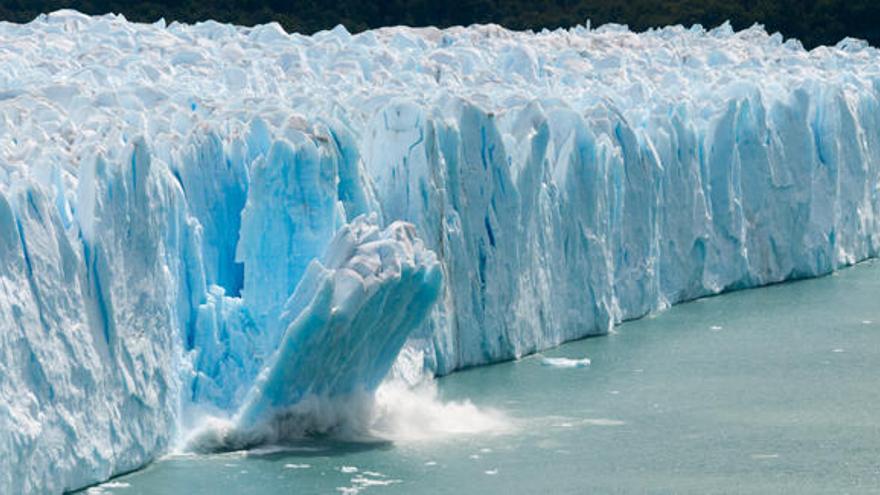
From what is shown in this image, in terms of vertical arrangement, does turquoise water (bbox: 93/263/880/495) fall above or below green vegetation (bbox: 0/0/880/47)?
below

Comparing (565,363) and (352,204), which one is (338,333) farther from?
(565,363)

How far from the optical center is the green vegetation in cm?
3572

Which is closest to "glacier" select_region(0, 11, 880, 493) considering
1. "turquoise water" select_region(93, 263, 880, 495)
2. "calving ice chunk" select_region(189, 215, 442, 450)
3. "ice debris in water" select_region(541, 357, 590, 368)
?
"calving ice chunk" select_region(189, 215, 442, 450)

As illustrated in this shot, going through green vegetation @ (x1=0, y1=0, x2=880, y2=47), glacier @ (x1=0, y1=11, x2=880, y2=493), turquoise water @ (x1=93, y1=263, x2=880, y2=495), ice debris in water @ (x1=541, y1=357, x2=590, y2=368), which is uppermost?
green vegetation @ (x1=0, y1=0, x2=880, y2=47)

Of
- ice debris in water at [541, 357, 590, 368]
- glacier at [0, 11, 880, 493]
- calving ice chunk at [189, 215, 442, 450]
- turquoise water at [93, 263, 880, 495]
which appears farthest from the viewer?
ice debris in water at [541, 357, 590, 368]

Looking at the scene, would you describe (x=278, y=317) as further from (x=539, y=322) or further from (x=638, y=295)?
(x=638, y=295)

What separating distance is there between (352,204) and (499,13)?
24770 millimetres

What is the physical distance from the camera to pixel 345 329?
39.2ft

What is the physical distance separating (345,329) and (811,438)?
9.67 ft

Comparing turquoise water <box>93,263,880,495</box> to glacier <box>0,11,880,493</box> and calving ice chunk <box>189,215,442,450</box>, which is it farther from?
glacier <box>0,11,880,493</box>

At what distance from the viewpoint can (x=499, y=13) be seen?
125 ft

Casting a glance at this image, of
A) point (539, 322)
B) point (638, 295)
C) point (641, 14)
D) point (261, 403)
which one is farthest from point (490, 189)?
point (641, 14)

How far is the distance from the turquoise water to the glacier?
37 cm

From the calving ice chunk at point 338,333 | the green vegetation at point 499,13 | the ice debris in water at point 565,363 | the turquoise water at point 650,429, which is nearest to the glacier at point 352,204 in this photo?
the calving ice chunk at point 338,333
